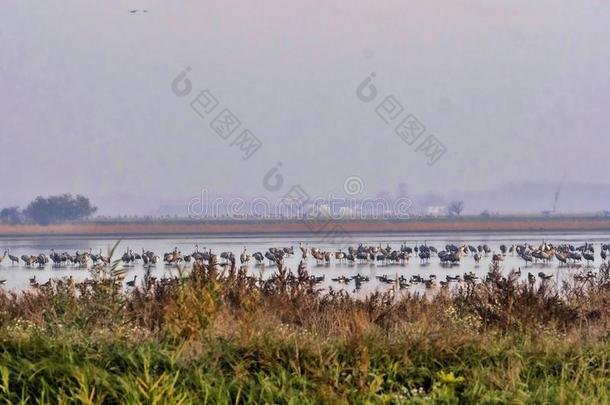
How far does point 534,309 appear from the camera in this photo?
15.0 metres

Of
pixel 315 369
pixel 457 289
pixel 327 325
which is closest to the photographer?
pixel 315 369

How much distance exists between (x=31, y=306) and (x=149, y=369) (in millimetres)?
7016

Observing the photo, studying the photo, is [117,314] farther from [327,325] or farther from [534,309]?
[534,309]

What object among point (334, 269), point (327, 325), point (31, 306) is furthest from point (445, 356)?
point (334, 269)

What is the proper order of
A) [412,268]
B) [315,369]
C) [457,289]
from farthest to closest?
1. [412,268]
2. [457,289]
3. [315,369]

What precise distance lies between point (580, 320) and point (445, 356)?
205 inches

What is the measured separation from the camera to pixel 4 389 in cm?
877

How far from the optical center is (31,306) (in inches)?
622

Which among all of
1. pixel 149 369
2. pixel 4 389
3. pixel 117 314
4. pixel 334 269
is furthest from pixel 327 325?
pixel 334 269

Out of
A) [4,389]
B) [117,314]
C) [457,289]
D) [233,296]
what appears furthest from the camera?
[457,289]

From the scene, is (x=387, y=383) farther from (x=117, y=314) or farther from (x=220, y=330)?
(x=117, y=314)

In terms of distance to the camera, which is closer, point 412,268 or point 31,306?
point 31,306

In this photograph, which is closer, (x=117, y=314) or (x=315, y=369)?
(x=315, y=369)

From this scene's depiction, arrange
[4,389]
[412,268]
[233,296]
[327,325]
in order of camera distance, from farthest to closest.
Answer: [412,268] → [233,296] → [327,325] → [4,389]
